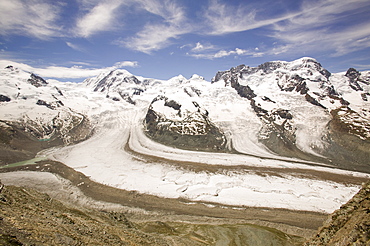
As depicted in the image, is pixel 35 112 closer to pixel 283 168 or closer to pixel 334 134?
pixel 283 168

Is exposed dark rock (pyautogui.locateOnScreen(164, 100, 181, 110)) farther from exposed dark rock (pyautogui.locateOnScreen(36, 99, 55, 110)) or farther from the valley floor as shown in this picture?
the valley floor

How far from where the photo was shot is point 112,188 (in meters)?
44.0

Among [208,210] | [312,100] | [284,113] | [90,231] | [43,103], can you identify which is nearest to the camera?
[90,231]

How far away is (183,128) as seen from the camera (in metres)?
92.4

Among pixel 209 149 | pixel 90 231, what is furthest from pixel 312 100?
pixel 90 231

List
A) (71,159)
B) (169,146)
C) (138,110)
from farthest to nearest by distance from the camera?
(138,110) < (169,146) < (71,159)

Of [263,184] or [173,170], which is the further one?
[173,170]

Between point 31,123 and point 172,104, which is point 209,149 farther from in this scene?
point 31,123

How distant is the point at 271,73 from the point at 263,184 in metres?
163

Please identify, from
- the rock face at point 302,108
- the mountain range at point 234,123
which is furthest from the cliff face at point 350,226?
the rock face at point 302,108

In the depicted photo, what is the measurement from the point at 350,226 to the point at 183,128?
80643 mm

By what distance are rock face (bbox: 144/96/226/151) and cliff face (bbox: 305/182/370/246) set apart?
6322 centimetres

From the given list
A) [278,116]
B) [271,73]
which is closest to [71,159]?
[278,116]

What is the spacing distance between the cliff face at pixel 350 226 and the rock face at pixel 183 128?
207ft
